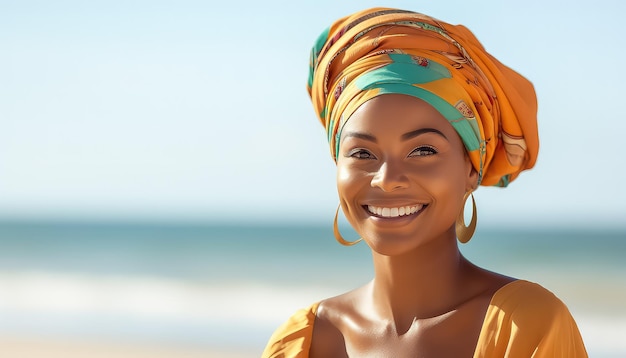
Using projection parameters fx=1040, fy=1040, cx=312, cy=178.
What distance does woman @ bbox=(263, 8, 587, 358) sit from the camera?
9.96 feet

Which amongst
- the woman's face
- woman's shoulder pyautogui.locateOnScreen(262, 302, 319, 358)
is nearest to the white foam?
woman's shoulder pyautogui.locateOnScreen(262, 302, 319, 358)

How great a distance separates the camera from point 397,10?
3262mm

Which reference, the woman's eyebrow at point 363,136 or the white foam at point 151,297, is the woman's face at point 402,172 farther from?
the white foam at point 151,297

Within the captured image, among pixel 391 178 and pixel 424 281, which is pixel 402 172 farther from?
pixel 424 281

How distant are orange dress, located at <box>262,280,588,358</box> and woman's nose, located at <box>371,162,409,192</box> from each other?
44 centimetres

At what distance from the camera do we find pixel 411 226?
3.07 meters

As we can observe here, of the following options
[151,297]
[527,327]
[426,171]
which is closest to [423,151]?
[426,171]

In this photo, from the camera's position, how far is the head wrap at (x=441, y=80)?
122 inches

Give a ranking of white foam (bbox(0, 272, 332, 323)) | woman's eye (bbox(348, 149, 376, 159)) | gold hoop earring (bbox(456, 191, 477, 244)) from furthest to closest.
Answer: white foam (bbox(0, 272, 332, 323)), gold hoop earring (bbox(456, 191, 477, 244)), woman's eye (bbox(348, 149, 376, 159))

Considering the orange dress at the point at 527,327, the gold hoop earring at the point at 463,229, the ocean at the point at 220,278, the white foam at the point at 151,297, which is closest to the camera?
the orange dress at the point at 527,327

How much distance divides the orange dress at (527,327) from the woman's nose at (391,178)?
44cm

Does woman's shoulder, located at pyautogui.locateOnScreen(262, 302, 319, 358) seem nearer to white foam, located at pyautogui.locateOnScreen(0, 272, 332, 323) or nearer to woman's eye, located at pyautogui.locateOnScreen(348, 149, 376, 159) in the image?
woman's eye, located at pyautogui.locateOnScreen(348, 149, 376, 159)

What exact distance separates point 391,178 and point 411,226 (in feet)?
0.53

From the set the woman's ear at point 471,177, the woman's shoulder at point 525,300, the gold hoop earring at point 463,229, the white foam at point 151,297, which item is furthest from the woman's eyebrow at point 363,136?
the white foam at point 151,297
